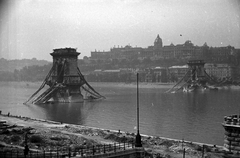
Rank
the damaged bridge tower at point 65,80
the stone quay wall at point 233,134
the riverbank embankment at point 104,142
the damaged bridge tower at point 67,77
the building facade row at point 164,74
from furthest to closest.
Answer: the building facade row at point 164,74
the damaged bridge tower at point 67,77
the damaged bridge tower at point 65,80
the riverbank embankment at point 104,142
the stone quay wall at point 233,134

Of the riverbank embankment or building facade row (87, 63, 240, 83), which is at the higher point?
building facade row (87, 63, 240, 83)

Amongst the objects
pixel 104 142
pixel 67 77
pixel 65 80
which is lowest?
pixel 104 142

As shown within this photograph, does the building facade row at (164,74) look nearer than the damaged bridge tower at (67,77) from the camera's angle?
No

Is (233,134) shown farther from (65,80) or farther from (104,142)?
(65,80)

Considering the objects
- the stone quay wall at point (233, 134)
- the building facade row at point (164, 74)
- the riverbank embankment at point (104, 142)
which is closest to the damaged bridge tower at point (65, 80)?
the riverbank embankment at point (104, 142)

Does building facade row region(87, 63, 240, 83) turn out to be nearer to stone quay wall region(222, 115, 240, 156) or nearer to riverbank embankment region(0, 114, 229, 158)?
riverbank embankment region(0, 114, 229, 158)

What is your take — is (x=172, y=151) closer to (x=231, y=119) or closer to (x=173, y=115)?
(x=231, y=119)

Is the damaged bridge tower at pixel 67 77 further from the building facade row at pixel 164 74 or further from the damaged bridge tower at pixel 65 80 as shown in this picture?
the building facade row at pixel 164 74

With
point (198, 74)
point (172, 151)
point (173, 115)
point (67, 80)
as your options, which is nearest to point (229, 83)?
point (198, 74)

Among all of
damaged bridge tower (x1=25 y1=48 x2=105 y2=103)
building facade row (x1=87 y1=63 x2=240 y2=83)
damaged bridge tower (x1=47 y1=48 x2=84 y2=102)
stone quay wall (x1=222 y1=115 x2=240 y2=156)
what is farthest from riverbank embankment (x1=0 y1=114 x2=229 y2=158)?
building facade row (x1=87 y1=63 x2=240 y2=83)

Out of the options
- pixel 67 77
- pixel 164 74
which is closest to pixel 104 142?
pixel 67 77

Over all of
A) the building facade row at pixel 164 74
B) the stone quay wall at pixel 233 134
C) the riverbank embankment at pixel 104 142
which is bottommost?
the riverbank embankment at pixel 104 142
